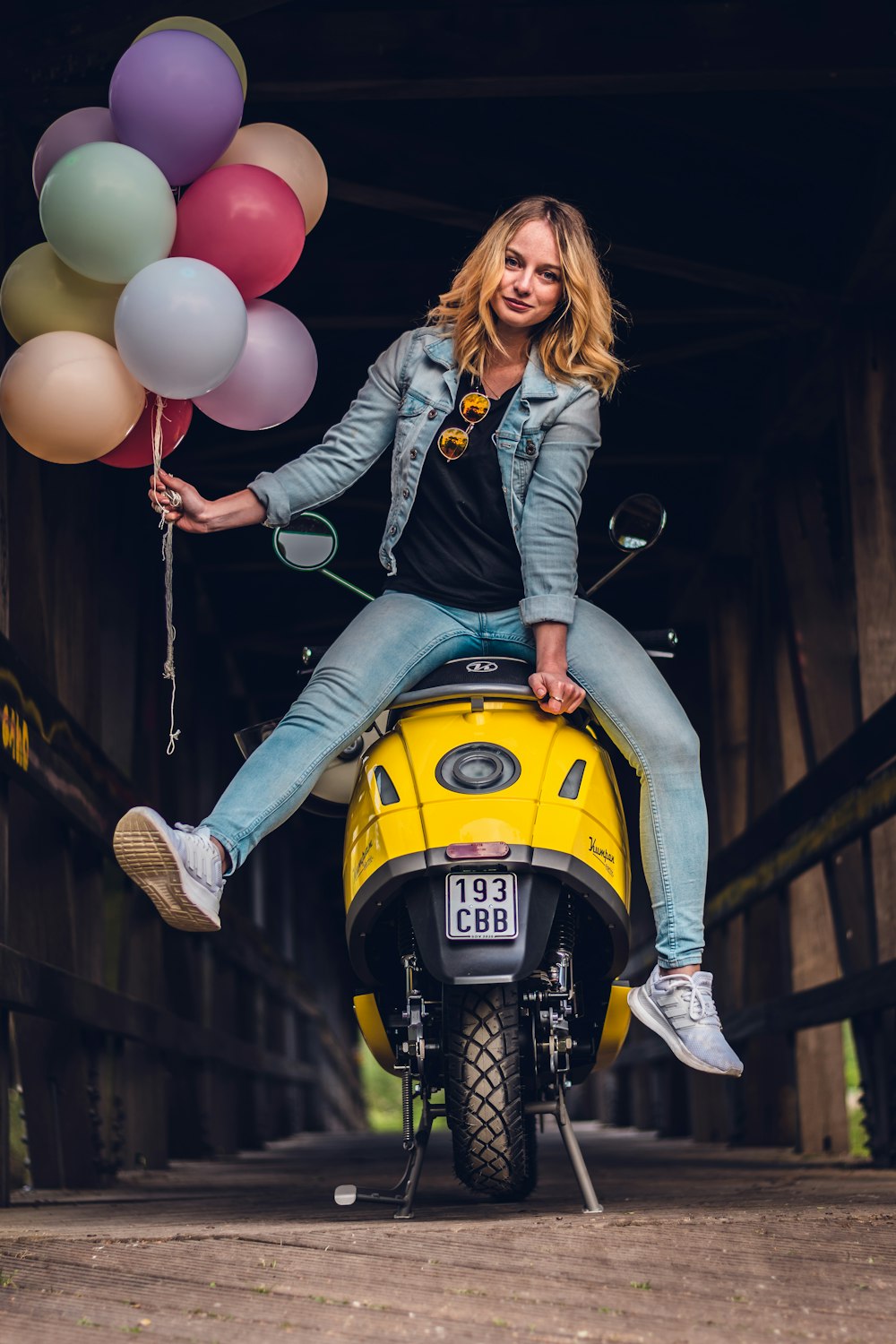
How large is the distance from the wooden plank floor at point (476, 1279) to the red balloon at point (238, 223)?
6.56ft

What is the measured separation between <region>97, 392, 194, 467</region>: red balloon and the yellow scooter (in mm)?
856

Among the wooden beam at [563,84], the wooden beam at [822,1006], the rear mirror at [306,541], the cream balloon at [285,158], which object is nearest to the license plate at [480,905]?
the rear mirror at [306,541]

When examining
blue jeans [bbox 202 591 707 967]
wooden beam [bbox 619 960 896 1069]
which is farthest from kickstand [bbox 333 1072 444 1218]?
wooden beam [bbox 619 960 896 1069]

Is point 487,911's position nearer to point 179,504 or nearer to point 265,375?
point 179,504

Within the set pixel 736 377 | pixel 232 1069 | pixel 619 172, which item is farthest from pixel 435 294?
pixel 232 1069

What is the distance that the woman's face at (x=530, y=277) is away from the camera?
3264mm

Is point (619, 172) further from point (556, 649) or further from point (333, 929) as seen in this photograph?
point (333, 929)

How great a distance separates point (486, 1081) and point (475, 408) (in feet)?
4.47

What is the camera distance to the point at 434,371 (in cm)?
335

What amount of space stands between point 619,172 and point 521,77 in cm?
124

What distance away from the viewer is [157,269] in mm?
3215

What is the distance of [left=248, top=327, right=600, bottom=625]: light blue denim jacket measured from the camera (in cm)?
321

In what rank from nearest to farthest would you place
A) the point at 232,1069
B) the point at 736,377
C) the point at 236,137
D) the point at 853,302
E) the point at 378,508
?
1. the point at 236,137
2. the point at 853,302
3. the point at 736,377
4. the point at 378,508
5. the point at 232,1069

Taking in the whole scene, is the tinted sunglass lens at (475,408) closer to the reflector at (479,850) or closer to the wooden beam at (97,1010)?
the reflector at (479,850)
